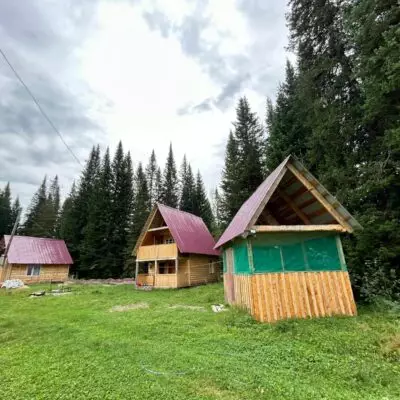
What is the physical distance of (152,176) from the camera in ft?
133

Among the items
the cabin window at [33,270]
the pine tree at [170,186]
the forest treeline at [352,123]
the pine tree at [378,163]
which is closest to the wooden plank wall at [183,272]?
the forest treeline at [352,123]

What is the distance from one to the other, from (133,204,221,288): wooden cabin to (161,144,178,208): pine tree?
13.4 metres

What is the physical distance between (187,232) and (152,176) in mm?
21431

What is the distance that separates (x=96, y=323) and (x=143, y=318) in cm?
145

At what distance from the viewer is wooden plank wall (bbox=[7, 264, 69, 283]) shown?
25109mm

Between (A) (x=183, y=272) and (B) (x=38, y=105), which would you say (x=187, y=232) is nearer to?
(A) (x=183, y=272)

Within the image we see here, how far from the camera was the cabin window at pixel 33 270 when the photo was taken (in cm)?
2609

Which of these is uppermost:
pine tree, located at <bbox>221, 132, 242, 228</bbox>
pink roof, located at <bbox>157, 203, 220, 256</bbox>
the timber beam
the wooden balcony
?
pine tree, located at <bbox>221, 132, 242, 228</bbox>

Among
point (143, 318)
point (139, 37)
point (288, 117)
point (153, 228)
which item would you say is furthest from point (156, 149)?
point (143, 318)

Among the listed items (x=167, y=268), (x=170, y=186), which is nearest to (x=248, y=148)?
(x=167, y=268)

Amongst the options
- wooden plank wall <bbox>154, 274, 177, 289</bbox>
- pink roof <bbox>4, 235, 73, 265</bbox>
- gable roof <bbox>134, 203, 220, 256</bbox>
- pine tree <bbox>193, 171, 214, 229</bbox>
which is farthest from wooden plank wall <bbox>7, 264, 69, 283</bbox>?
pine tree <bbox>193, 171, 214, 229</bbox>

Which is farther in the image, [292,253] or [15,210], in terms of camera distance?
[15,210]

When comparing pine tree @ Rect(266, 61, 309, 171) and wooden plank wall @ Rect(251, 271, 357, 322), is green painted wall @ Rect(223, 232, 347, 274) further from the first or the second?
pine tree @ Rect(266, 61, 309, 171)

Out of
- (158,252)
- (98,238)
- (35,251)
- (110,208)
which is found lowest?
(158,252)
